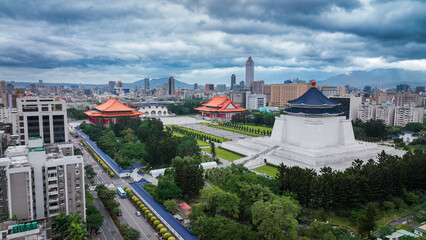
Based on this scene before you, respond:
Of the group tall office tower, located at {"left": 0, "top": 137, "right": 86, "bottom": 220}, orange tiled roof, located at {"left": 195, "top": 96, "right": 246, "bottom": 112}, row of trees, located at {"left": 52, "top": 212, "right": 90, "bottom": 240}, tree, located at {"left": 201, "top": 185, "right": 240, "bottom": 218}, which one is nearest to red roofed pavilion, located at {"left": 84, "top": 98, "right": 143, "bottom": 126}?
orange tiled roof, located at {"left": 195, "top": 96, "right": 246, "bottom": 112}

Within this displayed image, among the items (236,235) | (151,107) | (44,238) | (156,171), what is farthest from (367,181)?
(151,107)

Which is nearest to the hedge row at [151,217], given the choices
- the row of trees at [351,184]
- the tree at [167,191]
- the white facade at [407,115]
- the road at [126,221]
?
the road at [126,221]

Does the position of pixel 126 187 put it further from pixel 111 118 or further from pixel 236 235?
pixel 111 118

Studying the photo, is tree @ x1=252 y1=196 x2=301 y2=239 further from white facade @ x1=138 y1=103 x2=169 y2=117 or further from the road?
white facade @ x1=138 y1=103 x2=169 y2=117

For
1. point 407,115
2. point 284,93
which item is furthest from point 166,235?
point 284,93

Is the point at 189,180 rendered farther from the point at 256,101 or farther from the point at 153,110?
the point at 256,101

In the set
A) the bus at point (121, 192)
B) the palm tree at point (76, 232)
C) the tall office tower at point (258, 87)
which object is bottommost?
the bus at point (121, 192)

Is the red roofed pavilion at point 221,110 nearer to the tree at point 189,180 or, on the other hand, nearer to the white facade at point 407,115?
the white facade at point 407,115
